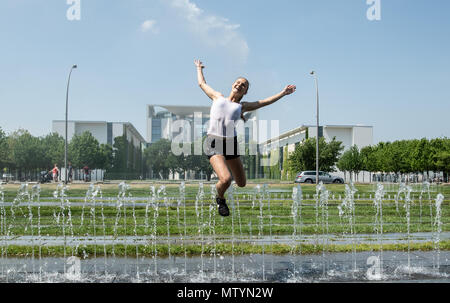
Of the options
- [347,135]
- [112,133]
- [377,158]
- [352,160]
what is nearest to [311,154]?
[377,158]

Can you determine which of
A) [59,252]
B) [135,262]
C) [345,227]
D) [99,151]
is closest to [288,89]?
[135,262]

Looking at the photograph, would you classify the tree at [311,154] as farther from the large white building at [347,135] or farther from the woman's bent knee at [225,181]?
the woman's bent knee at [225,181]

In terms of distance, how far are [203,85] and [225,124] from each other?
30.9 inches

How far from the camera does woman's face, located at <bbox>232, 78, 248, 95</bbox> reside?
519 centimetres

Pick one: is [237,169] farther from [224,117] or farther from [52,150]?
[52,150]

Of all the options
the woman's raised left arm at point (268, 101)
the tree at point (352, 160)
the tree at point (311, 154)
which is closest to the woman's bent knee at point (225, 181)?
the woman's raised left arm at point (268, 101)

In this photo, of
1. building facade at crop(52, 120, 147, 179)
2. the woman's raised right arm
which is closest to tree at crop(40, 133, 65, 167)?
building facade at crop(52, 120, 147, 179)

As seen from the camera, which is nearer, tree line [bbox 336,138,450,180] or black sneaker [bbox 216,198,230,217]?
black sneaker [bbox 216,198,230,217]

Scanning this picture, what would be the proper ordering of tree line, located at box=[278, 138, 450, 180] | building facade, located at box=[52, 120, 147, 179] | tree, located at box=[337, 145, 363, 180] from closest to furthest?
tree line, located at box=[278, 138, 450, 180] < tree, located at box=[337, 145, 363, 180] < building facade, located at box=[52, 120, 147, 179]

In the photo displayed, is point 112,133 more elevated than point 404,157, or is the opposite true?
point 112,133

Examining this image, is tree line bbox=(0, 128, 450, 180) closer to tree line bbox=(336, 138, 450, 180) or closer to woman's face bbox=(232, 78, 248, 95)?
tree line bbox=(336, 138, 450, 180)

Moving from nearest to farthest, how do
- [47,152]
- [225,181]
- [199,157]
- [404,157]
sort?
1. [225,181]
2. [404,157]
3. [47,152]
4. [199,157]

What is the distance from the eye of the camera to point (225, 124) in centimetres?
509
